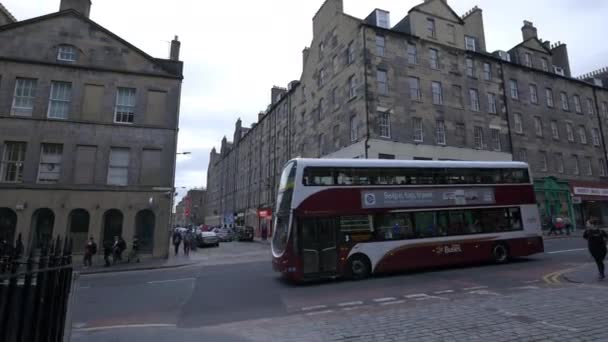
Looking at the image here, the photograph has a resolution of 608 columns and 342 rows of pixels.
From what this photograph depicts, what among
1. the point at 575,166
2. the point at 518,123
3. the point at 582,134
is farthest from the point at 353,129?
the point at 582,134

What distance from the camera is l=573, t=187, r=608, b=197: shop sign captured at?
3362 centimetres

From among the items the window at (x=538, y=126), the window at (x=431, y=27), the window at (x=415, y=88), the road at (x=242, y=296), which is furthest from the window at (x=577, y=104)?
the road at (x=242, y=296)

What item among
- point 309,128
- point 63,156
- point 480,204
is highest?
point 309,128

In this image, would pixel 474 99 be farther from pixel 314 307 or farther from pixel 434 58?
pixel 314 307

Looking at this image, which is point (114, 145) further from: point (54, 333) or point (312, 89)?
point (54, 333)

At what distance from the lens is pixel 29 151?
21.0 meters

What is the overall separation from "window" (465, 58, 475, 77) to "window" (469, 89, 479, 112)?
1563mm

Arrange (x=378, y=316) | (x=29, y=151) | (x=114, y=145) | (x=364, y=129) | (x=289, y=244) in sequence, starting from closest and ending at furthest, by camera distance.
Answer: (x=378, y=316), (x=289, y=244), (x=29, y=151), (x=114, y=145), (x=364, y=129)

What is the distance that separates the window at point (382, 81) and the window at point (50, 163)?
22908 millimetres

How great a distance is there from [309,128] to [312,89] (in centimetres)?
411

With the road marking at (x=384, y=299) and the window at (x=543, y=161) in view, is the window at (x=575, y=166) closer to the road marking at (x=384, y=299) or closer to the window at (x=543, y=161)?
the window at (x=543, y=161)

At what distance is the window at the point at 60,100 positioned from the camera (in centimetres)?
2210

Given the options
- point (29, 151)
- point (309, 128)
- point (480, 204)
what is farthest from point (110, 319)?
point (309, 128)

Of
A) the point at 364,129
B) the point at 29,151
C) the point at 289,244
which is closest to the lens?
the point at 289,244
